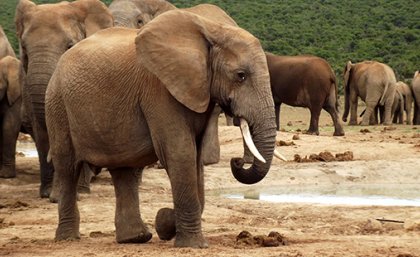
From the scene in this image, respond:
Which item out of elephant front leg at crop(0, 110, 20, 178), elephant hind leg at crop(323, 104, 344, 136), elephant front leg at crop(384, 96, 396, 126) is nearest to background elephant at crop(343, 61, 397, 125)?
elephant front leg at crop(384, 96, 396, 126)

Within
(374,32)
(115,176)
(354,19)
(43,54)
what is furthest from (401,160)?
(354,19)

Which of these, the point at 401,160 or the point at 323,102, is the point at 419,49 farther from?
the point at 401,160

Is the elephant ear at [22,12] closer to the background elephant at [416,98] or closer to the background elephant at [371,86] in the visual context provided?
the background elephant at [371,86]

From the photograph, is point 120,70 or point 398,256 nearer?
point 398,256

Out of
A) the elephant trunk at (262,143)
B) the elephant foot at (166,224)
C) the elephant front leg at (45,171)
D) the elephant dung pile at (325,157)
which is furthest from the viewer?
the elephant dung pile at (325,157)

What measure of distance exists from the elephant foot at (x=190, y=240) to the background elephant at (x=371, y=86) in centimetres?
1863

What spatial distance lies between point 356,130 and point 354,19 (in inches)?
1179

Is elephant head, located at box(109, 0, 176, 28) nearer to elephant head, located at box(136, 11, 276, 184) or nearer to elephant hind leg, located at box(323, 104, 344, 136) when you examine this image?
elephant head, located at box(136, 11, 276, 184)

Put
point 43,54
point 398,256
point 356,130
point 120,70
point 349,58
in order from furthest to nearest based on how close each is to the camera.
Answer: point 349,58
point 356,130
point 43,54
point 120,70
point 398,256

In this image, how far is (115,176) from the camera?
815 cm

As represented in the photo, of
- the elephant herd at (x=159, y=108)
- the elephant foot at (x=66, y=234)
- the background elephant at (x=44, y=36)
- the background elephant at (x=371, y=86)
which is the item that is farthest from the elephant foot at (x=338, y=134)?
the elephant foot at (x=66, y=234)

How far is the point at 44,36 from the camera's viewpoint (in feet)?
34.4

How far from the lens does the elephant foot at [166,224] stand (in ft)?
25.3

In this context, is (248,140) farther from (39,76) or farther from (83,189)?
(83,189)
